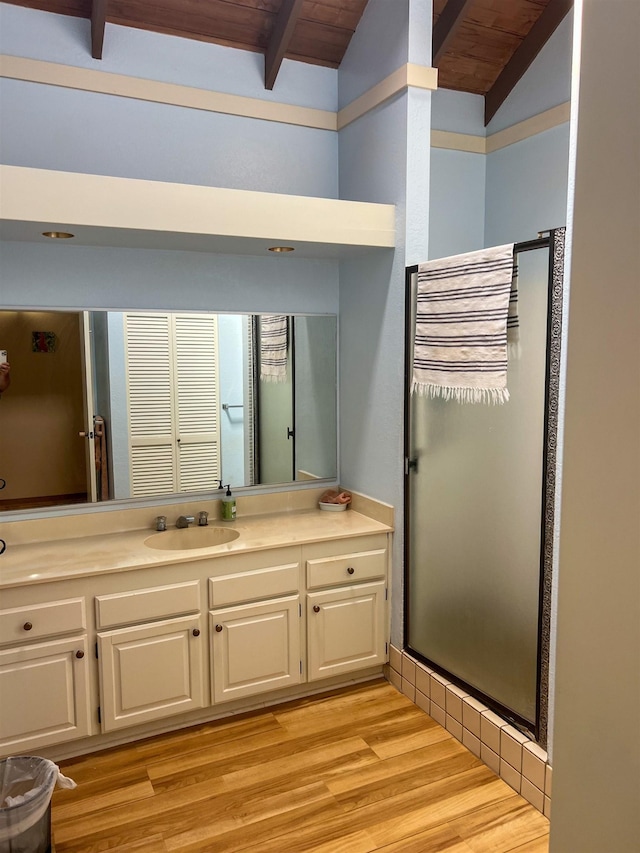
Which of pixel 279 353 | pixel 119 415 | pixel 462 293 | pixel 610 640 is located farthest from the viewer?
pixel 279 353

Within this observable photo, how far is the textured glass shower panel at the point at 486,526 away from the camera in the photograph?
91.4 inches

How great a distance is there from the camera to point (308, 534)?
9.85ft

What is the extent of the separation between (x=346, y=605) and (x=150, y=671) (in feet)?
3.01

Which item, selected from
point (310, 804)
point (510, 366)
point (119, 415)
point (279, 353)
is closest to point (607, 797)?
point (510, 366)

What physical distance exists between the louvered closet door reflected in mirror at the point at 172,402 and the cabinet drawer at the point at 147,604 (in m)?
0.62

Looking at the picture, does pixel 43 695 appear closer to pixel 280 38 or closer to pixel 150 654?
pixel 150 654

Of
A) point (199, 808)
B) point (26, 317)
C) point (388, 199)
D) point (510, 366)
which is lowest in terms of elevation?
point (199, 808)

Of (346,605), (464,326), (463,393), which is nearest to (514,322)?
(464,326)

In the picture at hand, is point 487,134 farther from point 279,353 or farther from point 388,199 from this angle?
point 279,353

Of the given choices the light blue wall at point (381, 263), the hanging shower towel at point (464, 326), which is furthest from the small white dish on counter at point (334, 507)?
the hanging shower towel at point (464, 326)

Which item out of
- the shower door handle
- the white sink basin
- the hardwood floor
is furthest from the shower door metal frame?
the white sink basin

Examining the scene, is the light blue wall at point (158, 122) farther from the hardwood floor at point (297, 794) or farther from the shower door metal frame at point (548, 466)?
the hardwood floor at point (297, 794)

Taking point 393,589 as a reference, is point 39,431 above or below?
above

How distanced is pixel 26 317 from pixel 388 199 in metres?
1.70
